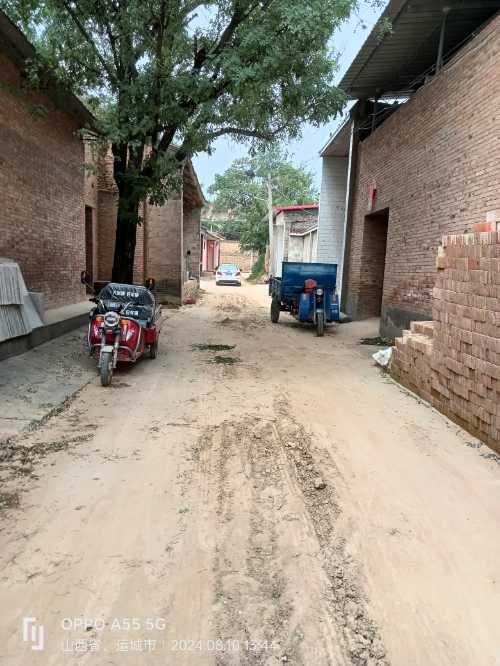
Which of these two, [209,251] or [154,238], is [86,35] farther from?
[209,251]

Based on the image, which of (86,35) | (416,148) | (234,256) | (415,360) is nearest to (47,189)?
(86,35)

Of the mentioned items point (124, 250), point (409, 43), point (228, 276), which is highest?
point (409, 43)

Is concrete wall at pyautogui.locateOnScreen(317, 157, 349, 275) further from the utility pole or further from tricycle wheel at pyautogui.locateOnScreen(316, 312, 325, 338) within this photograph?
the utility pole

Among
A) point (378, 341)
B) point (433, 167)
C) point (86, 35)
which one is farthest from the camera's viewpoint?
point (378, 341)

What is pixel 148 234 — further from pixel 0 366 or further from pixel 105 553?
pixel 105 553

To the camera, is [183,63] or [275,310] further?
[275,310]

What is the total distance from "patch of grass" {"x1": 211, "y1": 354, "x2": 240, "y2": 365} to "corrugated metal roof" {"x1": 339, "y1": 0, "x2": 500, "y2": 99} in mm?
7229

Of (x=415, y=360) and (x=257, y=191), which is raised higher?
(x=257, y=191)

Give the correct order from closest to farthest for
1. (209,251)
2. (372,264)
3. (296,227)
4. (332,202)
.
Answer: (372,264), (332,202), (296,227), (209,251)

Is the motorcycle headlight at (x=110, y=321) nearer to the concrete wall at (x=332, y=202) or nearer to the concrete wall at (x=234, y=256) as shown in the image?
the concrete wall at (x=332, y=202)

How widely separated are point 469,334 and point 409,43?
8.56 m

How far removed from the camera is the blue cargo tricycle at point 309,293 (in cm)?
1185

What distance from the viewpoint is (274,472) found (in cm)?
382

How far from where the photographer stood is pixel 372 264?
45.6 feet
